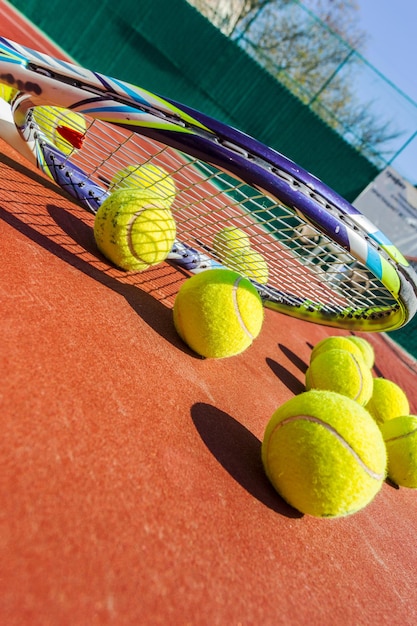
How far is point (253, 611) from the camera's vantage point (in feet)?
3.88

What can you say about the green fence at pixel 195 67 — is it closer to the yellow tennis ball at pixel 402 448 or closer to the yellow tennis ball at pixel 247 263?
the yellow tennis ball at pixel 247 263

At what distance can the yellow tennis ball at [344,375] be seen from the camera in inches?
97.2

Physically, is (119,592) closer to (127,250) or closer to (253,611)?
(253,611)

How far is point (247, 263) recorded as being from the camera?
263cm

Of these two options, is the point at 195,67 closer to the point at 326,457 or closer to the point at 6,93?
the point at 6,93

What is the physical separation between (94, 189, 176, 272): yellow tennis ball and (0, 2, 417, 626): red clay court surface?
0.14 meters

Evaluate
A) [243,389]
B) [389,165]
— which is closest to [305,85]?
[389,165]

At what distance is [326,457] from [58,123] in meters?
2.18

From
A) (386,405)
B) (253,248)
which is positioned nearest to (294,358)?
(386,405)

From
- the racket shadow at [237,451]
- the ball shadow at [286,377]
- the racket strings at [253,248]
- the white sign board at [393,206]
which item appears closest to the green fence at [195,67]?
the white sign board at [393,206]

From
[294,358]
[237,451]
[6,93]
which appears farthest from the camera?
[294,358]

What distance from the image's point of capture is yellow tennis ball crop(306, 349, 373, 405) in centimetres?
247

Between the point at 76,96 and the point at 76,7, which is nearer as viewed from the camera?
the point at 76,96

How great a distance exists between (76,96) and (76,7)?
8778 millimetres
